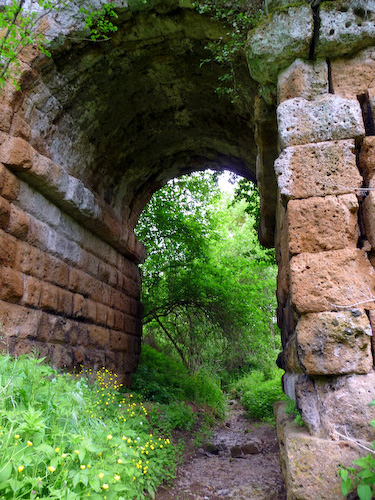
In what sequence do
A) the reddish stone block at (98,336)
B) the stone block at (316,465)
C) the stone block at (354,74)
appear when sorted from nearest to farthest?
1. the stone block at (316,465)
2. the stone block at (354,74)
3. the reddish stone block at (98,336)

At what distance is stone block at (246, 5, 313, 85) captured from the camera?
126 inches

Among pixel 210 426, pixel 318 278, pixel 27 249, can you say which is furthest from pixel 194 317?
pixel 318 278

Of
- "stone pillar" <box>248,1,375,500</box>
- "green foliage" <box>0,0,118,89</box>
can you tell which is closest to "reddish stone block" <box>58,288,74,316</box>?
"green foliage" <box>0,0,118,89</box>

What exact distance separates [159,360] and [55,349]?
5858 millimetres

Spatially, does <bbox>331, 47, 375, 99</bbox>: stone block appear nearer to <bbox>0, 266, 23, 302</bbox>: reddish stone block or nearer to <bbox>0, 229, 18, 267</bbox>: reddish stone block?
<bbox>0, 229, 18, 267</bbox>: reddish stone block

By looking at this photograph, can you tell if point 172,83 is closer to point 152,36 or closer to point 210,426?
point 152,36

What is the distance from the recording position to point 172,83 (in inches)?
246

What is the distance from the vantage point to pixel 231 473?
4664mm

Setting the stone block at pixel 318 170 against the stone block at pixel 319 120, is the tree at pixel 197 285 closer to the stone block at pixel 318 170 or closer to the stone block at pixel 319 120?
the stone block at pixel 319 120

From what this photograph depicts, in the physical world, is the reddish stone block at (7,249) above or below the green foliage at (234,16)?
below

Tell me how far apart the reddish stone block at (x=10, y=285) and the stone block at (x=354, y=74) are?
373cm

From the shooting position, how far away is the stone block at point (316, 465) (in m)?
2.23

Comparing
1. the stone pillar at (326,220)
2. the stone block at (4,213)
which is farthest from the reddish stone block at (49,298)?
the stone pillar at (326,220)

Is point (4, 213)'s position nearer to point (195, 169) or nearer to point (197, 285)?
point (195, 169)
